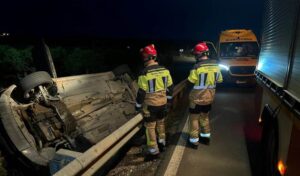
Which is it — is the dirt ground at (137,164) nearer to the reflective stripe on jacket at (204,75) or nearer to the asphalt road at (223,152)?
the asphalt road at (223,152)

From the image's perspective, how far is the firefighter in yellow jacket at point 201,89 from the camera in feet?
16.3

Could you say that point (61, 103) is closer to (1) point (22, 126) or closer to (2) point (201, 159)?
(1) point (22, 126)

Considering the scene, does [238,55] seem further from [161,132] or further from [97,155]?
[97,155]

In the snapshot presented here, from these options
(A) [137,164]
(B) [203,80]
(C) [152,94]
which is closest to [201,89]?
(B) [203,80]

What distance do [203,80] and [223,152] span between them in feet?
4.44

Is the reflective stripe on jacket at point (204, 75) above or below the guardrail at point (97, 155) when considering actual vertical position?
above

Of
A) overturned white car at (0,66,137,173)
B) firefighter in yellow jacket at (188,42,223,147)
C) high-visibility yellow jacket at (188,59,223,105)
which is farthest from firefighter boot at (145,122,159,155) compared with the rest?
high-visibility yellow jacket at (188,59,223,105)

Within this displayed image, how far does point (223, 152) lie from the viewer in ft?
15.6

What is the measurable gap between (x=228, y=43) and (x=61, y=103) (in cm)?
910

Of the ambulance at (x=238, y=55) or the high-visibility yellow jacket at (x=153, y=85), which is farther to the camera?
the ambulance at (x=238, y=55)

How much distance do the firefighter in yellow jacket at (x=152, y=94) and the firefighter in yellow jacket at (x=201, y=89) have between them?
546 millimetres

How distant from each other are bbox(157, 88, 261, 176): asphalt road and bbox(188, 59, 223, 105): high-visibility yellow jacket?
0.90 meters

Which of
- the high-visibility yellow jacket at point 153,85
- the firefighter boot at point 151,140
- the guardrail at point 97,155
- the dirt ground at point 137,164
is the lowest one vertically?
the dirt ground at point 137,164

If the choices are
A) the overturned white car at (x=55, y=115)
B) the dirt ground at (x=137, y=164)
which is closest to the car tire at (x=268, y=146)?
the dirt ground at (x=137, y=164)
